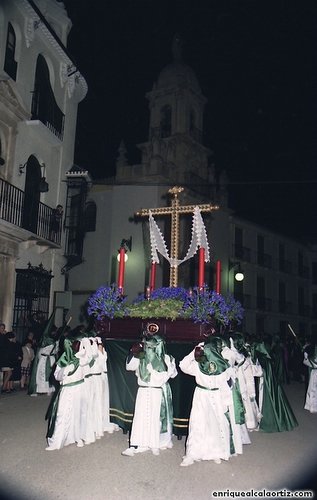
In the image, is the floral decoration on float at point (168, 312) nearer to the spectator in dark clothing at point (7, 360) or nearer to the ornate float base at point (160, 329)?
the ornate float base at point (160, 329)

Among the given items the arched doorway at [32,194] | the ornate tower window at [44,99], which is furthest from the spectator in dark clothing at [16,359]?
the ornate tower window at [44,99]

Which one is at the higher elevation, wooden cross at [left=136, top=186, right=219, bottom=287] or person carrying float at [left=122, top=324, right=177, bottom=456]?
wooden cross at [left=136, top=186, right=219, bottom=287]

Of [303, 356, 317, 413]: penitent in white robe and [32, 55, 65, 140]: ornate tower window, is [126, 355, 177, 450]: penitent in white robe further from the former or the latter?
[32, 55, 65, 140]: ornate tower window

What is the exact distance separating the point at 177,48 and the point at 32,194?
18164 mm

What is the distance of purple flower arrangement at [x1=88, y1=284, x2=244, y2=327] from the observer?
23.4 ft

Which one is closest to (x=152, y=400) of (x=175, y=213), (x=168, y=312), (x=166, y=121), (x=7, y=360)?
(x=168, y=312)

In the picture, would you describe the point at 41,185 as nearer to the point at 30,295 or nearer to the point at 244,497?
the point at 30,295

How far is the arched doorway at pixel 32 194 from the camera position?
1402 cm

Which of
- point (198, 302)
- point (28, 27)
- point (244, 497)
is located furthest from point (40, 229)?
point (244, 497)

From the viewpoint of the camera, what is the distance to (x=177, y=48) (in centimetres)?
2733

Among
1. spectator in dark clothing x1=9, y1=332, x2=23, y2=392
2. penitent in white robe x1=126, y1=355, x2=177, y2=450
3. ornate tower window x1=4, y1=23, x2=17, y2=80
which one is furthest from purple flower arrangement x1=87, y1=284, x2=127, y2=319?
ornate tower window x1=4, y1=23, x2=17, y2=80

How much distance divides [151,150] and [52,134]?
10.8 meters

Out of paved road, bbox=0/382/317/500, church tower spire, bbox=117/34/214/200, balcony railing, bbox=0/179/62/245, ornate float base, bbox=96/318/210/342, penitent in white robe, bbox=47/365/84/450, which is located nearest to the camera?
paved road, bbox=0/382/317/500

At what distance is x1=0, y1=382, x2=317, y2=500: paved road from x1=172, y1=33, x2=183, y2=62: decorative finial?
25.5m
